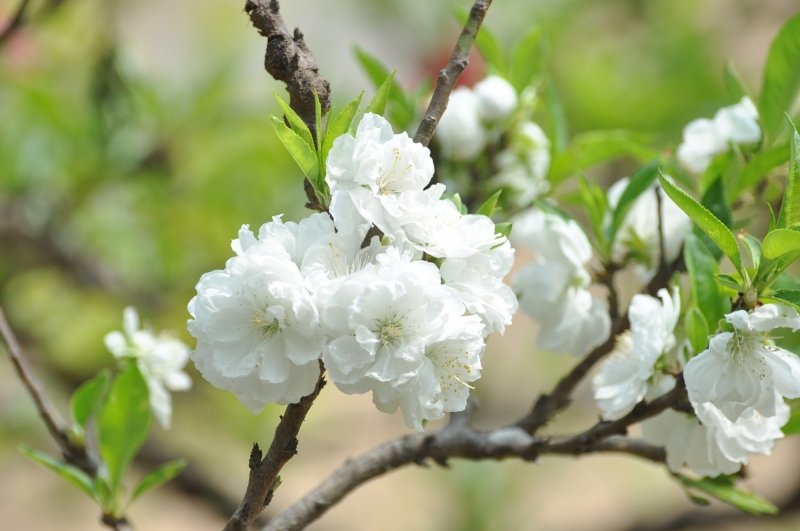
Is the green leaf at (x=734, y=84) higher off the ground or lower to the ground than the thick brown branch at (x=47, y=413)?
lower

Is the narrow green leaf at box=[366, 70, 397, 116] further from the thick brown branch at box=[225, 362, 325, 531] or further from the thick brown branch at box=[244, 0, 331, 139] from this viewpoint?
the thick brown branch at box=[225, 362, 325, 531]

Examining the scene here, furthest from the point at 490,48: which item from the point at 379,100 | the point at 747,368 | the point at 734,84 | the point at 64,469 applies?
the point at 64,469

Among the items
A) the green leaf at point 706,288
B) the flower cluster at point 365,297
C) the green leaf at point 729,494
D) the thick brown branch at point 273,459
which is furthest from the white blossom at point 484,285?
the green leaf at point 729,494

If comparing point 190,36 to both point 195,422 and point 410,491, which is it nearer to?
point 195,422

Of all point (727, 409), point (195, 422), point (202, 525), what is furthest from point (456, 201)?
point (202, 525)

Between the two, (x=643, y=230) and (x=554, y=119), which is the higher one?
(x=554, y=119)

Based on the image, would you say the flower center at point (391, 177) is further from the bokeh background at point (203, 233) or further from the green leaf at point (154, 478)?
the bokeh background at point (203, 233)

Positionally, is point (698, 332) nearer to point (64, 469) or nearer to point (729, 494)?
point (729, 494)

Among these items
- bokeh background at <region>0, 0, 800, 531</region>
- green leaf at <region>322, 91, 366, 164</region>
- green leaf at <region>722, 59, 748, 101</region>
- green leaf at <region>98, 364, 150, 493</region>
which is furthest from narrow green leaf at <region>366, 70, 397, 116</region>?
bokeh background at <region>0, 0, 800, 531</region>
